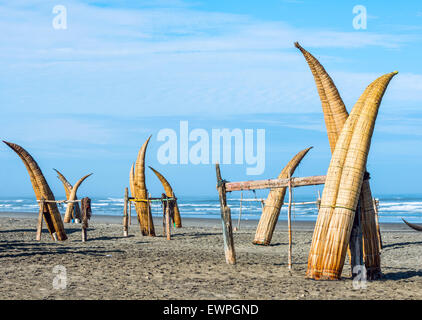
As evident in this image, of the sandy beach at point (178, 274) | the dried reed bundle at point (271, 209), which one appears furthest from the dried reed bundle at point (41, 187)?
the dried reed bundle at point (271, 209)

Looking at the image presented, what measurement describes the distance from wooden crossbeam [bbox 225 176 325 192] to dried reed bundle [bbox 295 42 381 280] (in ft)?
3.26

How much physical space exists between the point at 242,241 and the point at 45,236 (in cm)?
723

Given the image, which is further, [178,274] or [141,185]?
[141,185]

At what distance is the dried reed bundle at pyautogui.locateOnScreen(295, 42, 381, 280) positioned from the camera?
34.1ft

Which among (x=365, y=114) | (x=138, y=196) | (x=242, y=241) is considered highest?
(x=365, y=114)

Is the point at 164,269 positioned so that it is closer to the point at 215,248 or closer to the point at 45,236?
the point at 215,248

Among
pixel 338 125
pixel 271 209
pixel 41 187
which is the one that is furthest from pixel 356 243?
pixel 41 187

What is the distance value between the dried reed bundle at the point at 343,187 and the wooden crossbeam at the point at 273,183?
1357 mm

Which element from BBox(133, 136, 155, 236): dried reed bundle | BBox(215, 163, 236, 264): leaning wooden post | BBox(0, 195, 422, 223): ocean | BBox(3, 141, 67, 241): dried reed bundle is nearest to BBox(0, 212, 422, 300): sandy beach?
BBox(215, 163, 236, 264): leaning wooden post

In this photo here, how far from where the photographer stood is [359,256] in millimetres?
10352

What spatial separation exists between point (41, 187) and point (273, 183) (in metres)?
8.57

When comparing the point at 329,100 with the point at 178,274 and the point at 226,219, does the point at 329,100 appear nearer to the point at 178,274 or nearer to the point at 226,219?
the point at 226,219

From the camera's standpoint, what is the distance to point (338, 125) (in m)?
10.7
